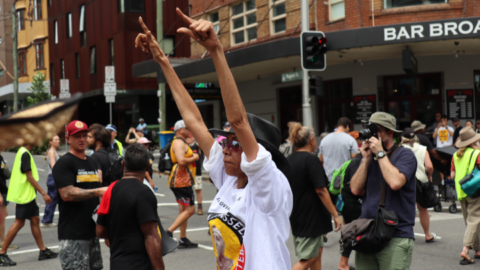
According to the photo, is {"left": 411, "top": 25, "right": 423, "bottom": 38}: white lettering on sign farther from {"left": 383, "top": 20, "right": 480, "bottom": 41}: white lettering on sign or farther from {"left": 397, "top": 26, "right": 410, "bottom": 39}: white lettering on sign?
{"left": 397, "top": 26, "right": 410, "bottom": 39}: white lettering on sign

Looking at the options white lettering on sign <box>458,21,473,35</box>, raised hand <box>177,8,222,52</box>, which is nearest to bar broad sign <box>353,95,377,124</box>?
white lettering on sign <box>458,21,473,35</box>

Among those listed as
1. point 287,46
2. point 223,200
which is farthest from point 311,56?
point 223,200

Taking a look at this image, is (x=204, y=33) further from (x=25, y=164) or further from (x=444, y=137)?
(x=444, y=137)

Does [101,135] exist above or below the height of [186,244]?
above

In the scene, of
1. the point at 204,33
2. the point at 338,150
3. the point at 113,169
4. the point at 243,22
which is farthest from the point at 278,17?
the point at 204,33

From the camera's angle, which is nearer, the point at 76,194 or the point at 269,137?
the point at 269,137

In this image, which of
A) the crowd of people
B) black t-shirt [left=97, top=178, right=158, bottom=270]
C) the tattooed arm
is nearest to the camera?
the crowd of people

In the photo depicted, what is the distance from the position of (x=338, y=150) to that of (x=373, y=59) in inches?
375

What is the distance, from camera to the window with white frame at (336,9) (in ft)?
58.9

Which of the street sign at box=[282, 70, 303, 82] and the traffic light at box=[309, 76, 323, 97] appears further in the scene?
the street sign at box=[282, 70, 303, 82]

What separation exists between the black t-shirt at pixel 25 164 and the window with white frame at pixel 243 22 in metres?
15.2

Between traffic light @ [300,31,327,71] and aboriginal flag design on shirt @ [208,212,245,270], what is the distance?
32.7 ft

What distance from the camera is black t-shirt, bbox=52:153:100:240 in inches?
190

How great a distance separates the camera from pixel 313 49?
12.3m
